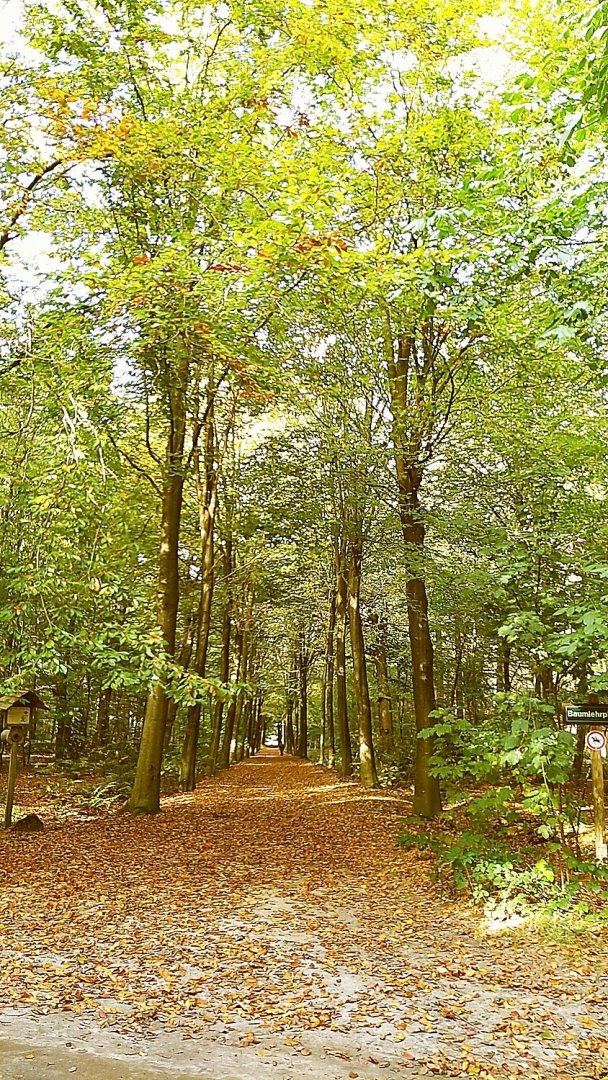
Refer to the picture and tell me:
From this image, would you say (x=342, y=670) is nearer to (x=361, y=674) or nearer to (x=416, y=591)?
(x=361, y=674)

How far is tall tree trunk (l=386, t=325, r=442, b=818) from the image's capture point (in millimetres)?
11039

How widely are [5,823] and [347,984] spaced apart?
301 inches

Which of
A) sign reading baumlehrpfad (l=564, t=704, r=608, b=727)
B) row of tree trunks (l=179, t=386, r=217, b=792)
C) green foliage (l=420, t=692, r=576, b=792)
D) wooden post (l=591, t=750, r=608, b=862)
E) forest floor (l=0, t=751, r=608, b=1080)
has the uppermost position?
row of tree trunks (l=179, t=386, r=217, b=792)

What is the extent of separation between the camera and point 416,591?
11.4 meters

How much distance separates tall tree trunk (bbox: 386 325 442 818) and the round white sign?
386 cm

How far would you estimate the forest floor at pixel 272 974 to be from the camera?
424 cm

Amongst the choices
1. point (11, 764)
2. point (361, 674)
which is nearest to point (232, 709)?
point (361, 674)

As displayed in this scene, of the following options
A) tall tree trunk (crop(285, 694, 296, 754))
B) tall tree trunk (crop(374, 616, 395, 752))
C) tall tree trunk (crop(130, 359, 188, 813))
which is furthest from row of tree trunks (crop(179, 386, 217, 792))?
tall tree trunk (crop(285, 694, 296, 754))

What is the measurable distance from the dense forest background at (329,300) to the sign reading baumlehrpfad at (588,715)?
0.78 ft

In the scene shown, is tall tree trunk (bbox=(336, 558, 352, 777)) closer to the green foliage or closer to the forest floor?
the forest floor

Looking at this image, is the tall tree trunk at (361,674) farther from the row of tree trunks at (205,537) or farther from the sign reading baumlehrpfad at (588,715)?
the sign reading baumlehrpfad at (588,715)

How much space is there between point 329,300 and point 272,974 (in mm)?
6709

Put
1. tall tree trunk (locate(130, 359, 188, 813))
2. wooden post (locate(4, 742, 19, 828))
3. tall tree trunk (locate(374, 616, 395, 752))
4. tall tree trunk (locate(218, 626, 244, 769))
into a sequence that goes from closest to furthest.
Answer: wooden post (locate(4, 742, 19, 828)), tall tree trunk (locate(130, 359, 188, 813)), tall tree trunk (locate(374, 616, 395, 752)), tall tree trunk (locate(218, 626, 244, 769))

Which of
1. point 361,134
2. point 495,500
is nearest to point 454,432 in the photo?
point 495,500
